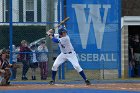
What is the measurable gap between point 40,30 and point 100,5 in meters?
2.66

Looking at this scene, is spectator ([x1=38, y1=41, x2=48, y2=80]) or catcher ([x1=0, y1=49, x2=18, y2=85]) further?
spectator ([x1=38, y1=41, x2=48, y2=80])

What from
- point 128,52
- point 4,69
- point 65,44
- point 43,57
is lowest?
point 4,69

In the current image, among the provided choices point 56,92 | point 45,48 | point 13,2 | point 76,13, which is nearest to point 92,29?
point 76,13

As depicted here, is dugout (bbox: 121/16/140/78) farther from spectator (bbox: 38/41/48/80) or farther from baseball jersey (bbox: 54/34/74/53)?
baseball jersey (bbox: 54/34/74/53)

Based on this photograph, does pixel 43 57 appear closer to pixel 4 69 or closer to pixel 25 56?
pixel 25 56

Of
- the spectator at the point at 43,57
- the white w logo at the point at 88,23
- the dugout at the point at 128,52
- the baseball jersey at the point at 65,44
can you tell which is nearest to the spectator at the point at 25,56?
the spectator at the point at 43,57

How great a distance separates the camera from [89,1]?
62.2ft

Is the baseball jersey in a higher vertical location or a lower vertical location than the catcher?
higher

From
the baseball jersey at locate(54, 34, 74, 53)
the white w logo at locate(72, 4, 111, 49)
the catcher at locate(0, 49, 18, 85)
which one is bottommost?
the catcher at locate(0, 49, 18, 85)

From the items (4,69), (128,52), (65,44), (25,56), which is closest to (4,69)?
(4,69)

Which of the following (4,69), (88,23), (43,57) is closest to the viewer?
(4,69)

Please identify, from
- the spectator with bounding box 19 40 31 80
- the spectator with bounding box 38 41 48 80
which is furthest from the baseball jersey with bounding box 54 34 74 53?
the spectator with bounding box 19 40 31 80

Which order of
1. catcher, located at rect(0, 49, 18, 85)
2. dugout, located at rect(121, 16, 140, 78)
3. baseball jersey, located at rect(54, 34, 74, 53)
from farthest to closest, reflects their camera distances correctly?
dugout, located at rect(121, 16, 140, 78), baseball jersey, located at rect(54, 34, 74, 53), catcher, located at rect(0, 49, 18, 85)

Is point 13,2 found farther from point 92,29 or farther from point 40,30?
point 92,29
